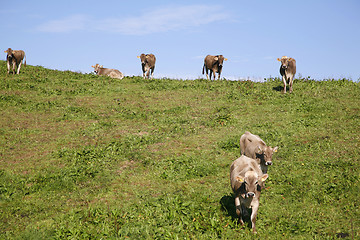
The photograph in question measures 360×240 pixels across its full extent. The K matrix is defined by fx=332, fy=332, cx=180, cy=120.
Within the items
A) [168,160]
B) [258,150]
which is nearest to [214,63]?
[168,160]

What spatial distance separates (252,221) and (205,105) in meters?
16.0

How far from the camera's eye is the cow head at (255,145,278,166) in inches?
488

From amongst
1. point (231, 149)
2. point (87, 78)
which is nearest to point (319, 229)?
point (231, 149)

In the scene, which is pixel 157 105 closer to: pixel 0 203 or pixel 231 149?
pixel 231 149

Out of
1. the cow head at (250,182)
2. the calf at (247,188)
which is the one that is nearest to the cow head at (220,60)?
the calf at (247,188)

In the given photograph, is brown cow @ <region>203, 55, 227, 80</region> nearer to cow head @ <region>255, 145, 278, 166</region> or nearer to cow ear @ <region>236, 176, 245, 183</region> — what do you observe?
cow head @ <region>255, 145, 278, 166</region>

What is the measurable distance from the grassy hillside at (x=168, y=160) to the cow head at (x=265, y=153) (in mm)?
1202

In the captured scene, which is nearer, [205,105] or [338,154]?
[338,154]

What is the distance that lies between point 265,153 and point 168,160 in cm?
493

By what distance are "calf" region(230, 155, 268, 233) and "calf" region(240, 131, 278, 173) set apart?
1777mm

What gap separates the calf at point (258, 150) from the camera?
12.5 metres

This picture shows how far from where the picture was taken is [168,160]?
615 inches

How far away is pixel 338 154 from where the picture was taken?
15227 mm

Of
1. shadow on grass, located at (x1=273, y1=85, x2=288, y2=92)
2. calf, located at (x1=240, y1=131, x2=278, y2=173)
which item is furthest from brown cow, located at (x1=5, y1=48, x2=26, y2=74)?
calf, located at (x1=240, y1=131, x2=278, y2=173)
